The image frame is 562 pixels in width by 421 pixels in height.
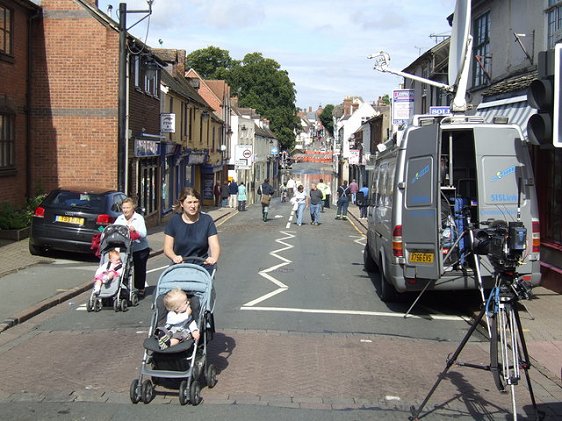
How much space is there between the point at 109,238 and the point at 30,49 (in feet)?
39.4

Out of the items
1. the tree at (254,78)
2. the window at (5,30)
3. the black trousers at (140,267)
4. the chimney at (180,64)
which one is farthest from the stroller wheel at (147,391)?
the tree at (254,78)

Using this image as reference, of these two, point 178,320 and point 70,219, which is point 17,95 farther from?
point 178,320

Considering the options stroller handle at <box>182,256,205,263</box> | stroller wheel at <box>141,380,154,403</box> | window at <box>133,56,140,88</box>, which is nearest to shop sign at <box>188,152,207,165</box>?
window at <box>133,56,140,88</box>

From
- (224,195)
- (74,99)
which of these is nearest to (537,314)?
(74,99)

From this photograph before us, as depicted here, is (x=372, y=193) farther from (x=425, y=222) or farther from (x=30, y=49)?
(x=30, y=49)

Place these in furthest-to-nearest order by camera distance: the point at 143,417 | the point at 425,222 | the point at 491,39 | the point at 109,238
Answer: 1. the point at 491,39
2. the point at 109,238
3. the point at 425,222
4. the point at 143,417

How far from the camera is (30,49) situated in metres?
19.4

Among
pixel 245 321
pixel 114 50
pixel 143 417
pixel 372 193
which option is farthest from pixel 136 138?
pixel 143 417

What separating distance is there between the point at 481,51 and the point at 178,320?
15.0 metres

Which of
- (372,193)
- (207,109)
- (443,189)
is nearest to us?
(443,189)

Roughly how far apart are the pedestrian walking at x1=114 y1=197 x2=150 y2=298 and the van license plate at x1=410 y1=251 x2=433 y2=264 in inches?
165

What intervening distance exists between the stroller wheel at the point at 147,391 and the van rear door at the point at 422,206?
4.56 m

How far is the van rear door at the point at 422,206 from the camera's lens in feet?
29.3

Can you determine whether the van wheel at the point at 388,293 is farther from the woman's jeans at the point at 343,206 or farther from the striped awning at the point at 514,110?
the woman's jeans at the point at 343,206
